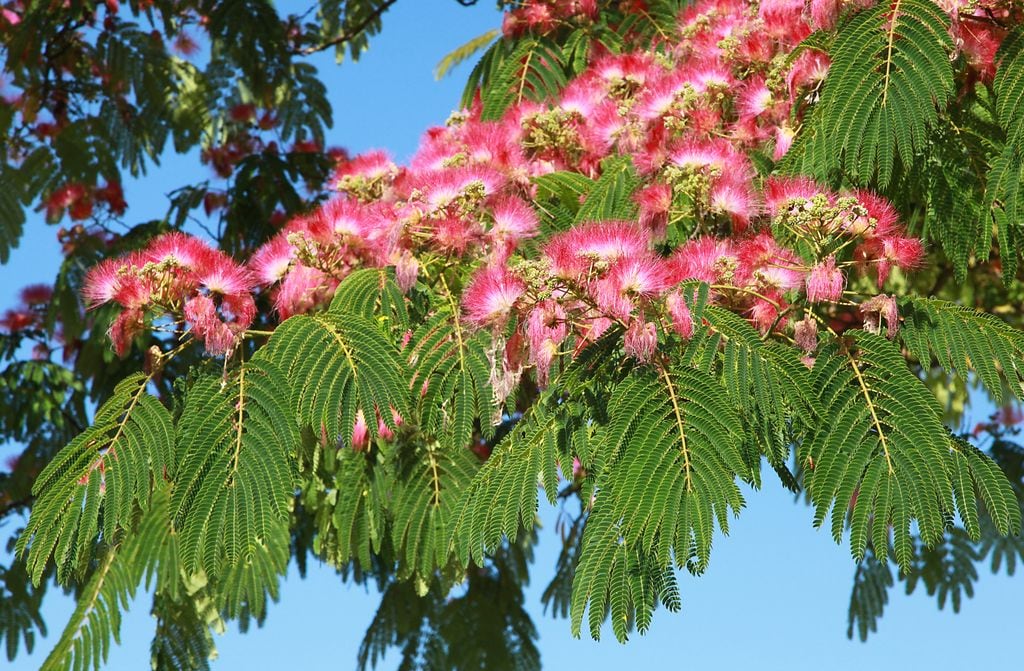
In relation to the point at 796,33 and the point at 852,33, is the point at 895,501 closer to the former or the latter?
the point at 852,33

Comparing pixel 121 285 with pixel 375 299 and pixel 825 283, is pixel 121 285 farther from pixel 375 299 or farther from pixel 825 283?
pixel 825 283

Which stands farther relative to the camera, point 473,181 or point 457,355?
point 473,181

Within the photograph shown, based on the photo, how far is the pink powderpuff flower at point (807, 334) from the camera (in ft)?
10.9

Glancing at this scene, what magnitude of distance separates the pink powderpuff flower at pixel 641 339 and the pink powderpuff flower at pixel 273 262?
1.47 m

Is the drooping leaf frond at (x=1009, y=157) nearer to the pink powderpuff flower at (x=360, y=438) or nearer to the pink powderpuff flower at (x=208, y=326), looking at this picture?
the pink powderpuff flower at (x=360, y=438)

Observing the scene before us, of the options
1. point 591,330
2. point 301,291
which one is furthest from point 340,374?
point 301,291

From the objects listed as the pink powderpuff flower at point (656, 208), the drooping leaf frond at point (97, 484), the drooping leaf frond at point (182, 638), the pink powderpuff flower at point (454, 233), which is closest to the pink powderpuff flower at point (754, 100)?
the pink powderpuff flower at point (656, 208)

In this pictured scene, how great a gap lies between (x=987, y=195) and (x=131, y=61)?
5302 mm

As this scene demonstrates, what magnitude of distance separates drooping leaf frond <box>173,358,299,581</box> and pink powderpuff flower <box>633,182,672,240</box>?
115 cm

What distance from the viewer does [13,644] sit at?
747 cm

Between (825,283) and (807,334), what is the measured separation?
13 centimetres

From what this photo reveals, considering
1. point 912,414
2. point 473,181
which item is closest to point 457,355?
point 473,181

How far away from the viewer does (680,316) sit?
10.6 feet

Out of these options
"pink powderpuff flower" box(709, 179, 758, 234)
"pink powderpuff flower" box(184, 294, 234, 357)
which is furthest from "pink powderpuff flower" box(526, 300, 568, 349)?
"pink powderpuff flower" box(184, 294, 234, 357)
